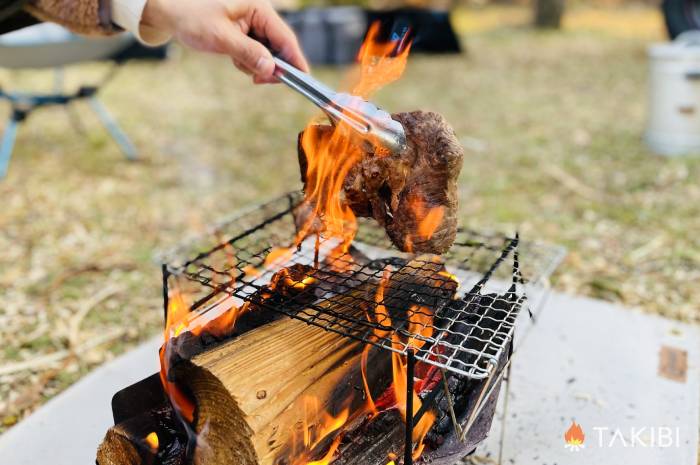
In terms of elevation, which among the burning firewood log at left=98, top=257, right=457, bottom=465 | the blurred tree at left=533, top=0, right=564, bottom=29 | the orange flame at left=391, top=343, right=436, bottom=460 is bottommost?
the orange flame at left=391, top=343, right=436, bottom=460

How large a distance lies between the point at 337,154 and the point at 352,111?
0.29m

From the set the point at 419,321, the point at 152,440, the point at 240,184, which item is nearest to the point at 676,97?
the point at 240,184

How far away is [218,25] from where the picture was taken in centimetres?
210

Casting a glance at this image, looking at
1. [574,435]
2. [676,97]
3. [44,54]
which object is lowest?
[574,435]

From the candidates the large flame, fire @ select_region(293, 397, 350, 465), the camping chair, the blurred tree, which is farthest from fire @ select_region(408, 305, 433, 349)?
the blurred tree

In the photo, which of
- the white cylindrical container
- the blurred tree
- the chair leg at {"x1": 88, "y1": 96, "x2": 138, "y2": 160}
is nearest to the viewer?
the white cylindrical container

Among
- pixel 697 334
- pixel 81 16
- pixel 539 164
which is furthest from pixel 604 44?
pixel 81 16

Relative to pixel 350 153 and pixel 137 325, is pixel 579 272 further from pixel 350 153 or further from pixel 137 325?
pixel 137 325

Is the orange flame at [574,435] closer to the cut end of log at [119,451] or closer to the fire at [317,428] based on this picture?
the fire at [317,428]

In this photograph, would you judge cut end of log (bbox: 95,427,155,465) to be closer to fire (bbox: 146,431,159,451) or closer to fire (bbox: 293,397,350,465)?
fire (bbox: 146,431,159,451)

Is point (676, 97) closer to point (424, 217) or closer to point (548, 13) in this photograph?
point (424, 217)

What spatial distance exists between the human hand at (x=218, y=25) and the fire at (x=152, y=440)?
48.9 inches

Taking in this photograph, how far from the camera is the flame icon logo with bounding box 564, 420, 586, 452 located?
8.43 ft

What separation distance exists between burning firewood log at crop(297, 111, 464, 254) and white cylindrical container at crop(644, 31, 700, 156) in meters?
4.98
